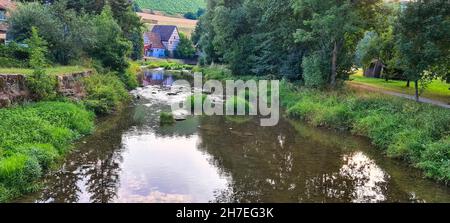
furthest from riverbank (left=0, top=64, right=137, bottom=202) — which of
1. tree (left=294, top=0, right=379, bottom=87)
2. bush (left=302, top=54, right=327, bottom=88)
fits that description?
tree (left=294, top=0, right=379, bottom=87)

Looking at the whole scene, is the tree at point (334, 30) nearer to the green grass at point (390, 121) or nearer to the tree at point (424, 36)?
the green grass at point (390, 121)

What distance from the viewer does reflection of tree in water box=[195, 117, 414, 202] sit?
45.3ft

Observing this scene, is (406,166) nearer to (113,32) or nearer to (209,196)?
(209,196)

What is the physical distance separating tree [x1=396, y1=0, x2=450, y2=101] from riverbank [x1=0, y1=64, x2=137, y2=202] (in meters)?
17.0

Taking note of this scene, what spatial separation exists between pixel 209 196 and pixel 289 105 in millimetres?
19370

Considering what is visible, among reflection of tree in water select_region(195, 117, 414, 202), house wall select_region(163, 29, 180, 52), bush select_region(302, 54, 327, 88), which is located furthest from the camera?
house wall select_region(163, 29, 180, 52)

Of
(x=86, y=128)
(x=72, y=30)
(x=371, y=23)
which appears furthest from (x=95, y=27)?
(x=371, y=23)

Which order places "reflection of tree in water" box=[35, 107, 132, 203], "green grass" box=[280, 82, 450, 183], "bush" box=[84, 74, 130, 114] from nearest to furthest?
"reflection of tree in water" box=[35, 107, 132, 203]
"green grass" box=[280, 82, 450, 183]
"bush" box=[84, 74, 130, 114]

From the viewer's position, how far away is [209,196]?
13297 millimetres

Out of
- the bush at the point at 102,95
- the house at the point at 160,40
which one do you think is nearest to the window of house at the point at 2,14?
the bush at the point at 102,95

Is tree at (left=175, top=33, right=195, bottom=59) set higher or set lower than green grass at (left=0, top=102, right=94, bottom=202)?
higher

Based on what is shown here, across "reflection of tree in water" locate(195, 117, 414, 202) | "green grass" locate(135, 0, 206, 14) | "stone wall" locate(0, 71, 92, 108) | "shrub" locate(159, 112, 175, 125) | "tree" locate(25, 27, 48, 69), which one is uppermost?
"green grass" locate(135, 0, 206, 14)

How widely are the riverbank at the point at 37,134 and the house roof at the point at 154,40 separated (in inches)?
3165

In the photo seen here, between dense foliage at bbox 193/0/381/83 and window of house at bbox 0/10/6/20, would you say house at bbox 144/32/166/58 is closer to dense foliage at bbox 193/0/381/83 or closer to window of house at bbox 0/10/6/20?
dense foliage at bbox 193/0/381/83
